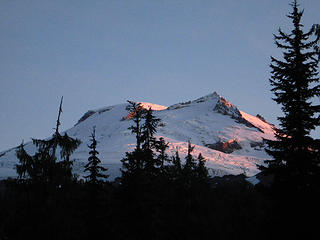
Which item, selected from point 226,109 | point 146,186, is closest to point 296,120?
point 146,186

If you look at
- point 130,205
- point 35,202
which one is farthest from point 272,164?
point 35,202

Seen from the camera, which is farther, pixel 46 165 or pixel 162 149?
pixel 162 149

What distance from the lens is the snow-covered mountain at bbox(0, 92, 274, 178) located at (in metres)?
82.6

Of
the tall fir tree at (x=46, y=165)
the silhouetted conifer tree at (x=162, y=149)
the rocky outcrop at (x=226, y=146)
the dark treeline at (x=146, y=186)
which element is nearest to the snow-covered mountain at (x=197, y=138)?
the rocky outcrop at (x=226, y=146)

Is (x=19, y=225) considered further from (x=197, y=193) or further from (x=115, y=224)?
(x=197, y=193)

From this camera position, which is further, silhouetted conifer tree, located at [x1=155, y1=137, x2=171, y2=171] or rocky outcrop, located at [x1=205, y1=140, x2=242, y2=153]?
rocky outcrop, located at [x1=205, y1=140, x2=242, y2=153]

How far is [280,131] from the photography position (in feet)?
46.5

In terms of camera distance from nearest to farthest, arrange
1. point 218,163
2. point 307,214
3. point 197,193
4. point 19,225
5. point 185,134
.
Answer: point 307,214, point 19,225, point 197,193, point 218,163, point 185,134

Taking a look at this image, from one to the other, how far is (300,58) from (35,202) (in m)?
12.8

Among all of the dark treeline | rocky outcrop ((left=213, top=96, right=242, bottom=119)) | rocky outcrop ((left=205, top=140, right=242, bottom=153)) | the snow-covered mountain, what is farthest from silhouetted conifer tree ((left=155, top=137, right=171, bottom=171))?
rocky outcrop ((left=213, top=96, right=242, bottom=119))

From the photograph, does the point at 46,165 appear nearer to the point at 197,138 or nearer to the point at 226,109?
the point at 197,138

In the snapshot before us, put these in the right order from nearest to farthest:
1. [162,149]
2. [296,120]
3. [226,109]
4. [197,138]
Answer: [296,120], [162,149], [197,138], [226,109]

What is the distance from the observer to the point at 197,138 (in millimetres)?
110688

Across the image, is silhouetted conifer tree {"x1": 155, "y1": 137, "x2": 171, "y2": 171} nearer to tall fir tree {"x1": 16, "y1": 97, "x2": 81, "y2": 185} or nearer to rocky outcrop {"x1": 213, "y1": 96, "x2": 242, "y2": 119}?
tall fir tree {"x1": 16, "y1": 97, "x2": 81, "y2": 185}
